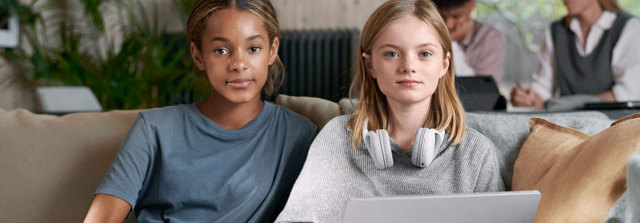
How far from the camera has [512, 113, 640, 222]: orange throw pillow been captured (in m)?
0.95

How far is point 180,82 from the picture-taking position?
4.36 metres

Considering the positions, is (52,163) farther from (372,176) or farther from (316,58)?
(316,58)

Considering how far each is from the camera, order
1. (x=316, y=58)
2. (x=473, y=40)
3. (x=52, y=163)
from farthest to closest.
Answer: (x=316, y=58) < (x=473, y=40) < (x=52, y=163)

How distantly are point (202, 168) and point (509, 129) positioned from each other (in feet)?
2.25

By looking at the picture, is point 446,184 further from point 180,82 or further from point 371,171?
point 180,82

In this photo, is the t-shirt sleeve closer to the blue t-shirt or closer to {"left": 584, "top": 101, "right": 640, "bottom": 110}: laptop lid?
the blue t-shirt

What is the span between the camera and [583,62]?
392cm

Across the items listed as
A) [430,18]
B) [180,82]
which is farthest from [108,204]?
[180,82]

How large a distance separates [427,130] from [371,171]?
0.47 ft

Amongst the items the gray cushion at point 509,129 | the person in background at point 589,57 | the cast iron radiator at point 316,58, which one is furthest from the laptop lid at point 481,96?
the cast iron radiator at point 316,58

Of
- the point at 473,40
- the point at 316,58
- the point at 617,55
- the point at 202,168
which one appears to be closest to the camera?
the point at 202,168

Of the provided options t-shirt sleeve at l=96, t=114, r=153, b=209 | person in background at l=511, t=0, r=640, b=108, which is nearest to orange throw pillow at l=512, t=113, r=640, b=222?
t-shirt sleeve at l=96, t=114, r=153, b=209

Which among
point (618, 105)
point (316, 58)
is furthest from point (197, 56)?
point (316, 58)

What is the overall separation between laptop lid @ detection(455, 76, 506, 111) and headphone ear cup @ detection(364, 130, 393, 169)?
0.73 metres
